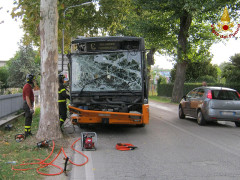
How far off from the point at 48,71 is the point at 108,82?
87.4 inches

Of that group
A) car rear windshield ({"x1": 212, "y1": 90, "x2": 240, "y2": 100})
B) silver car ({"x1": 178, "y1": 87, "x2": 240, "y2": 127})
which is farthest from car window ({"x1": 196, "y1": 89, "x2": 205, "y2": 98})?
car rear windshield ({"x1": 212, "y1": 90, "x2": 240, "y2": 100})

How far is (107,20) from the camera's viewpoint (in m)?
19.9

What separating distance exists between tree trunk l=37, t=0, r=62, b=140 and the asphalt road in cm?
98

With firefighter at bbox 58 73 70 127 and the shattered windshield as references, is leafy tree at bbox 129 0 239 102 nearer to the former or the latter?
the shattered windshield

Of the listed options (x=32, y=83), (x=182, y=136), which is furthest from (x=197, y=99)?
(x=32, y=83)

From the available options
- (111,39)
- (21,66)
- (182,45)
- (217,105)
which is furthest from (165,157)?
(21,66)

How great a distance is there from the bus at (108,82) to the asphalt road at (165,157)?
0.74 m

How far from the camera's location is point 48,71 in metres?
8.33

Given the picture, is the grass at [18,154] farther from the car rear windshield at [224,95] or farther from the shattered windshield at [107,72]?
the car rear windshield at [224,95]

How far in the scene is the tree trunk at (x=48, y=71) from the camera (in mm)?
8297

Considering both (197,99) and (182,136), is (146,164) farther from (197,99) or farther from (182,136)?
(197,99)

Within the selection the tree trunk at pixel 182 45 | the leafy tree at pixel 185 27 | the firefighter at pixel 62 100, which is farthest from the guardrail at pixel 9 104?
the tree trunk at pixel 182 45

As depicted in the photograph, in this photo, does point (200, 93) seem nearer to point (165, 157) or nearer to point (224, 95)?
point (224, 95)

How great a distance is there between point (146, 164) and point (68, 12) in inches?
607
